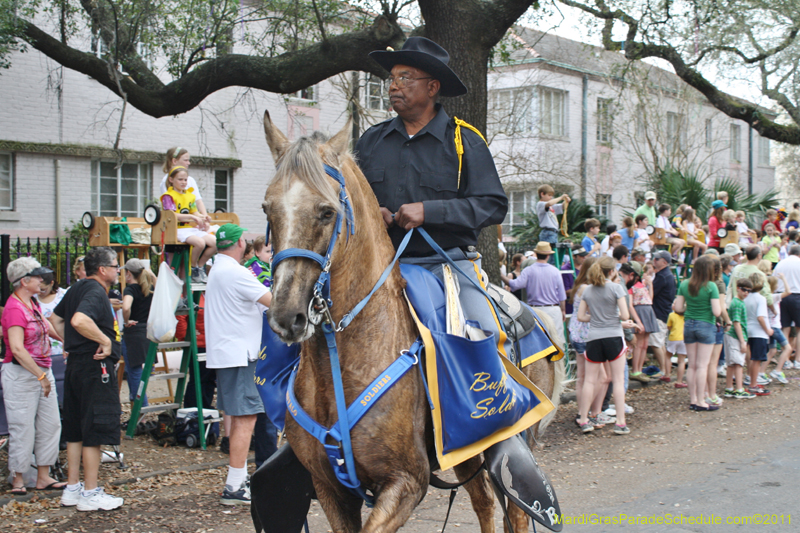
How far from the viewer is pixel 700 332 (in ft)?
33.3

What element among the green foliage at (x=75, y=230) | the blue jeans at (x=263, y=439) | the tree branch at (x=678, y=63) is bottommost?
the blue jeans at (x=263, y=439)

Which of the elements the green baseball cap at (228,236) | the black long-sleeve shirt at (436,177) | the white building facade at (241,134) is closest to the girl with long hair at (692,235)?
the white building facade at (241,134)

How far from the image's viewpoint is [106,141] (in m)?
18.0

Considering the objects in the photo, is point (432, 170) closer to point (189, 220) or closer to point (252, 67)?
point (189, 220)

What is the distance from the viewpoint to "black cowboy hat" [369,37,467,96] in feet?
12.6

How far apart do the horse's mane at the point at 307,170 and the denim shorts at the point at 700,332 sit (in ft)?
28.1

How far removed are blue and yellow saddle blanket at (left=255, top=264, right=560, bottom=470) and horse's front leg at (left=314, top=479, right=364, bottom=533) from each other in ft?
1.65

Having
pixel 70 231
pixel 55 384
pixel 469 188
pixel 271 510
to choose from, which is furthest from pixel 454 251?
pixel 70 231

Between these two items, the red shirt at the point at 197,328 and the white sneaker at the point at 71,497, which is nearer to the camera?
the white sneaker at the point at 71,497

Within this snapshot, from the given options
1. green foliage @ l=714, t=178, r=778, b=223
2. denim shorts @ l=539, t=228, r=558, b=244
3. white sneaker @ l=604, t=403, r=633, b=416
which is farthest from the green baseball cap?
green foliage @ l=714, t=178, r=778, b=223

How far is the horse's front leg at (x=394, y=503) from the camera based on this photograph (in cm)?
303

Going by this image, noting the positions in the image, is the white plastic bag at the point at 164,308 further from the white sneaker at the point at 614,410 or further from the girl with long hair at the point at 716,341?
the girl with long hair at the point at 716,341

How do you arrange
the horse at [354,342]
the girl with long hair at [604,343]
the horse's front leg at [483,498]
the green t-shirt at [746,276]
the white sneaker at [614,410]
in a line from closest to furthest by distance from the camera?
1. the horse at [354,342]
2. the horse's front leg at [483,498]
3. the girl with long hair at [604,343]
4. the white sneaker at [614,410]
5. the green t-shirt at [746,276]

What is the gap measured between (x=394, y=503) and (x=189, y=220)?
5501 millimetres
